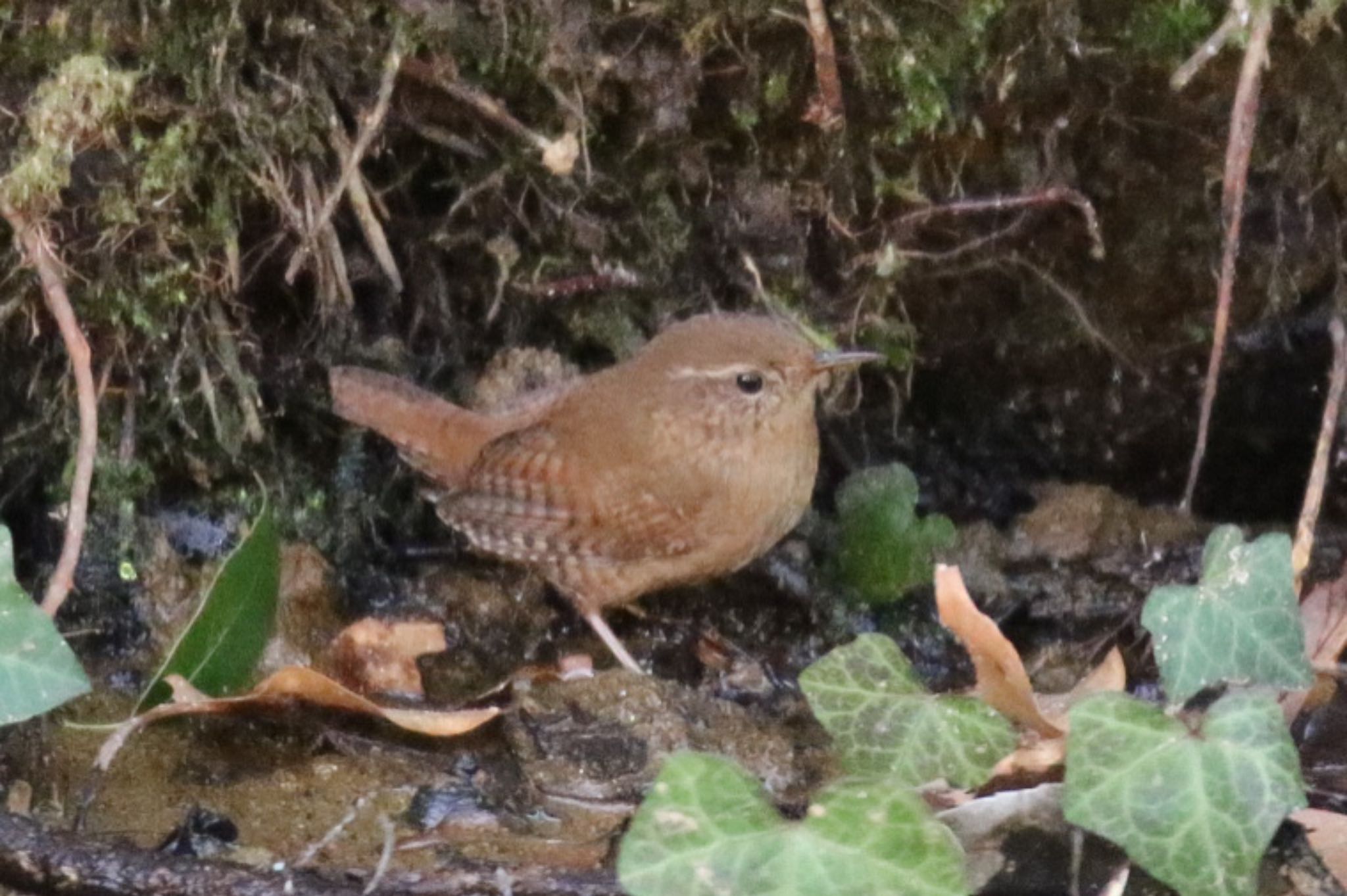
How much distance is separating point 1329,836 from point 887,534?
1.16m

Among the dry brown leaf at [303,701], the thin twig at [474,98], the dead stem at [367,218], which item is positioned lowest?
the dry brown leaf at [303,701]

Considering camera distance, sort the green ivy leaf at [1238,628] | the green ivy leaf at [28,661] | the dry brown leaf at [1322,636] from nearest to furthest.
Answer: the green ivy leaf at [28,661] < the green ivy leaf at [1238,628] < the dry brown leaf at [1322,636]

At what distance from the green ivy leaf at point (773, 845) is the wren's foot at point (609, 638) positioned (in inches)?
43.6

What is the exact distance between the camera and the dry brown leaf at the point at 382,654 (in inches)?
113

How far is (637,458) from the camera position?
3.28m

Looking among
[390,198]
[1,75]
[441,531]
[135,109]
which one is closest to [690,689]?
[441,531]

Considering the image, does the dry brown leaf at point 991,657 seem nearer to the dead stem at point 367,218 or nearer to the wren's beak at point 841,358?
the wren's beak at point 841,358

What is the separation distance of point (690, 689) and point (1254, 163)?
1.50 metres

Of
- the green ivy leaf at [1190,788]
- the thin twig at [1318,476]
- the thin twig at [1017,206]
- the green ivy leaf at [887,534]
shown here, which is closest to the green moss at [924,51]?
the thin twig at [1017,206]

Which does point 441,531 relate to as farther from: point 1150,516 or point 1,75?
point 1150,516

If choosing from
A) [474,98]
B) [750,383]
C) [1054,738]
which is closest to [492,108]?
[474,98]

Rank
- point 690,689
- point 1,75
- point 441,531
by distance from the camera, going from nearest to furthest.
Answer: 1. point 1,75
2. point 690,689
3. point 441,531

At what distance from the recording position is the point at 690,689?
2879 mm

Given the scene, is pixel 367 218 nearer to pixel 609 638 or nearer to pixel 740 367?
pixel 740 367
